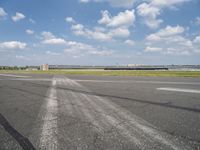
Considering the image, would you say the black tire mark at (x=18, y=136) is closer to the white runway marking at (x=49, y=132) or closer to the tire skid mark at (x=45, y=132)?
the tire skid mark at (x=45, y=132)

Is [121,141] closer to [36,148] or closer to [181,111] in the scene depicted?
[36,148]

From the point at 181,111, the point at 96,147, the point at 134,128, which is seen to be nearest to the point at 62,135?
the point at 96,147

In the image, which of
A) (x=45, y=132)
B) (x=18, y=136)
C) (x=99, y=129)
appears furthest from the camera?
(x=99, y=129)

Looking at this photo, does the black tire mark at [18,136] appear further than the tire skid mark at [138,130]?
No

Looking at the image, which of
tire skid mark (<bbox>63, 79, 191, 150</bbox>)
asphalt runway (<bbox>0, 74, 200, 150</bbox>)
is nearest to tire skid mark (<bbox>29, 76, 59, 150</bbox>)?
asphalt runway (<bbox>0, 74, 200, 150</bbox>)

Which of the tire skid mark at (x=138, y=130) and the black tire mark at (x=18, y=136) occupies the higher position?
the black tire mark at (x=18, y=136)

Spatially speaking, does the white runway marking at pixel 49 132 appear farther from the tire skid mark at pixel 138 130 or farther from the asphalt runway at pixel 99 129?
the tire skid mark at pixel 138 130

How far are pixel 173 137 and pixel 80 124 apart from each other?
1.98 m

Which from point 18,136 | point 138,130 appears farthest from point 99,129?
point 18,136

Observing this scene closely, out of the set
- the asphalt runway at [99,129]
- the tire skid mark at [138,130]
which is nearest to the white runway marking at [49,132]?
the asphalt runway at [99,129]

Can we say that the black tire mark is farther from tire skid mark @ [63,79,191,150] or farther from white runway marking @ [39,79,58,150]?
tire skid mark @ [63,79,191,150]

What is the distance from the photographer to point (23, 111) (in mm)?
4836

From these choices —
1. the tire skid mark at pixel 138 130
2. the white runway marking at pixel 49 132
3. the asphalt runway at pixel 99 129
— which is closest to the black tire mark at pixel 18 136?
the asphalt runway at pixel 99 129

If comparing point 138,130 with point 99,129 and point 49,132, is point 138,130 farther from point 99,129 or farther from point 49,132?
point 49,132
